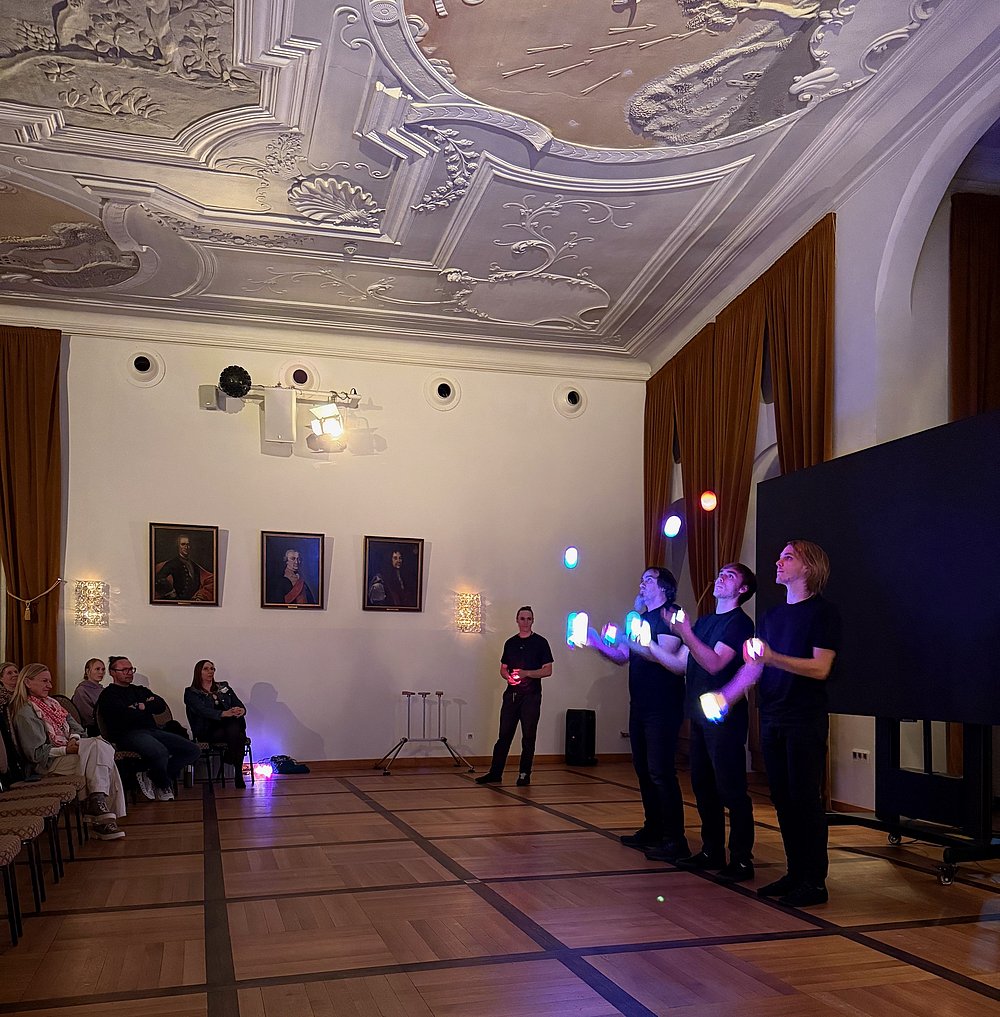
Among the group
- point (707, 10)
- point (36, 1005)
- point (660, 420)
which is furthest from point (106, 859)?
point (660, 420)

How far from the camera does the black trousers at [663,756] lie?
564cm

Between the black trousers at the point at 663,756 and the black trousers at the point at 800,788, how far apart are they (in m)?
0.88

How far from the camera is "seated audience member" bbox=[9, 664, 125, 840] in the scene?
21.0 ft

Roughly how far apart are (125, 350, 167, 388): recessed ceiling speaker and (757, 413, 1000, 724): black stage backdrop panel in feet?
22.8

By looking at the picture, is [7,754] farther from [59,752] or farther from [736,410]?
[736,410]

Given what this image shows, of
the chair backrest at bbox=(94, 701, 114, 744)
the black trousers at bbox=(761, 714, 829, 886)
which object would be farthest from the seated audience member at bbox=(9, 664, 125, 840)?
the black trousers at bbox=(761, 714, 829, 886)

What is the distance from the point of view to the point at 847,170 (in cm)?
763

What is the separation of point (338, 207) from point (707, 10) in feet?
12.0

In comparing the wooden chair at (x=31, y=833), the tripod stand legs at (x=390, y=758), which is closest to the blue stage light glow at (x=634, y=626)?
the wooden chair at (x=31, y=833)

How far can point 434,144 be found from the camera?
7.44 metres

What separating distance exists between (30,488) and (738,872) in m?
8.11

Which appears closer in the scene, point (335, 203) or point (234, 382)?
point (335, 203)

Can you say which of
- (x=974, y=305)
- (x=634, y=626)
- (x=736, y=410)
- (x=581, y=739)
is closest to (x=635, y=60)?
(x=974, y=305)

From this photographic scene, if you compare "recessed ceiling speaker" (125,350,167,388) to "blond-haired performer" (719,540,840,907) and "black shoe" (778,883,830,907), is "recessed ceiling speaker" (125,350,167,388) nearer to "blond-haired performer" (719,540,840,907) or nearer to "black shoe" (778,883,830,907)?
"blond-haired performer" (719,540,840,907)
